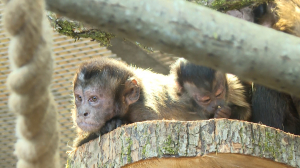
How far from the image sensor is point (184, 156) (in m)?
2.13

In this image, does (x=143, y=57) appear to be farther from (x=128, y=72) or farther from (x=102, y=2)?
(x=102, y=2)

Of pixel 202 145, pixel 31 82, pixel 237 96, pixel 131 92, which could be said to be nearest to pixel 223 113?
pixel 237 96

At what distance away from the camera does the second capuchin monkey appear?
3336mm

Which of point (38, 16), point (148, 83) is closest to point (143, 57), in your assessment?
point (148, 83)

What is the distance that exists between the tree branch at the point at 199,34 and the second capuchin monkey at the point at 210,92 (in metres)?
1.69

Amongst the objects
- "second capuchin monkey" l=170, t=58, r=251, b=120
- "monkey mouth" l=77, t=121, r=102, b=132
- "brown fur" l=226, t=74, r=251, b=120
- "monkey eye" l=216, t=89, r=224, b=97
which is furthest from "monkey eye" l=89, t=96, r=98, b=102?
"brown fur" l=226, t=74, r=251, b=120

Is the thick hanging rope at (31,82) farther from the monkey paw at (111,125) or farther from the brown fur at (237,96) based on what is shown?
the brown fur at (237,96)

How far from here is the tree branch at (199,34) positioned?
1.51 metres

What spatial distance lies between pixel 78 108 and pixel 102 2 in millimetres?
1872

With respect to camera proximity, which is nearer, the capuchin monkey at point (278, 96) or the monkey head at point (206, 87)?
the capuchin monkey at point (278, 96)

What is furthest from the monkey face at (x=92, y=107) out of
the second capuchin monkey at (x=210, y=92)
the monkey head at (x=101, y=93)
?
the second capuchin monkey at (x=210, y=92)

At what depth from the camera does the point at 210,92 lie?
11.0 ft

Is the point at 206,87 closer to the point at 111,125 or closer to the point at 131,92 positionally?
the point at 131,92

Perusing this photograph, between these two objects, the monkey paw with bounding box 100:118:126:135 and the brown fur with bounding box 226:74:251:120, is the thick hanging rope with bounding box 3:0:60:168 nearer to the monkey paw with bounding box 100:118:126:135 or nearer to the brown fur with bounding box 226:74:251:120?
the monkey paw with bounding box 100:118:126:135
